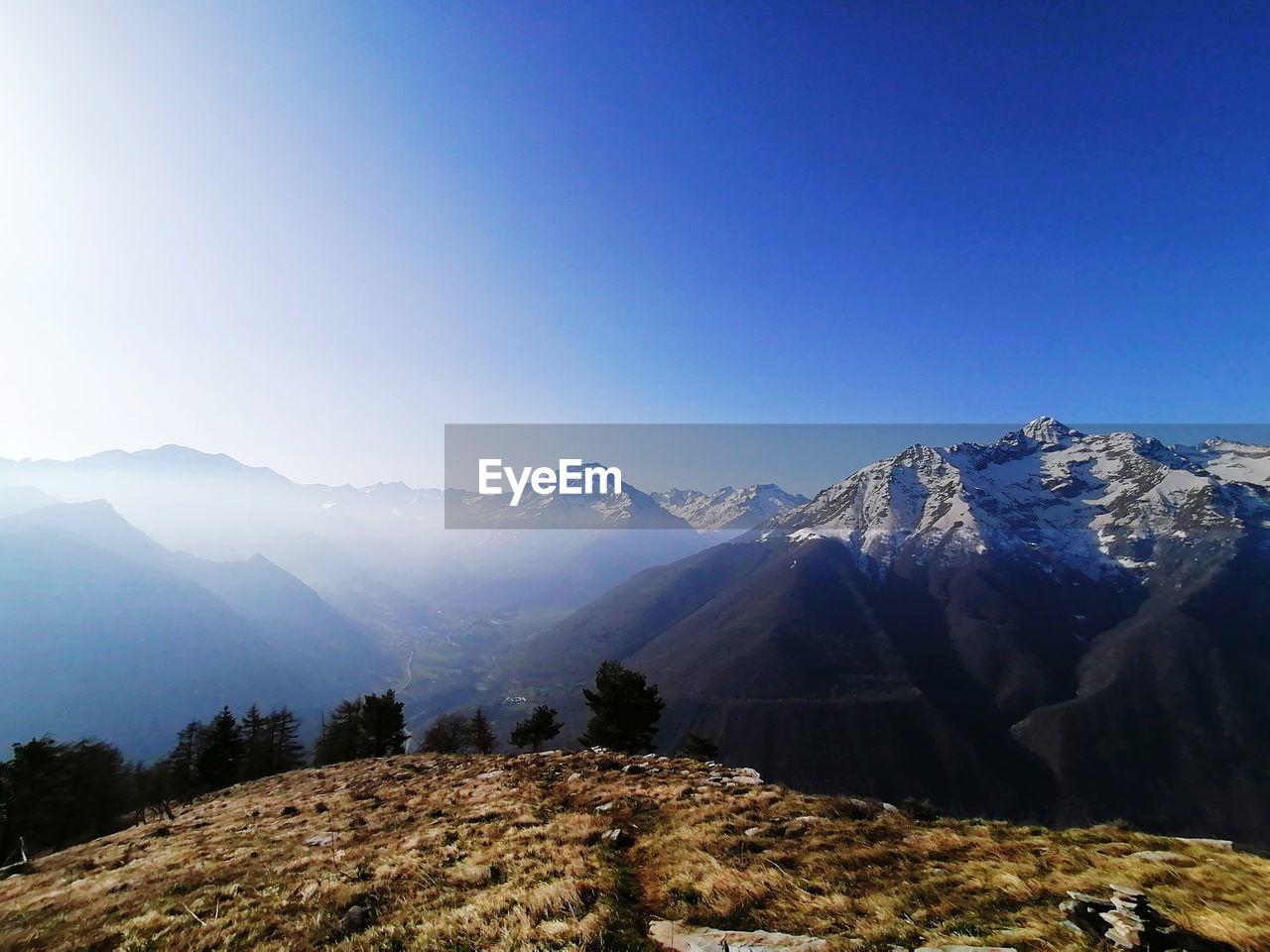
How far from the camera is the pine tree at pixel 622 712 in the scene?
55.4 meters

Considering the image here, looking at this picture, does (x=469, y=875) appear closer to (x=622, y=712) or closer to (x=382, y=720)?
(x=622, y=712)

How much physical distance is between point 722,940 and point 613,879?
4547mm

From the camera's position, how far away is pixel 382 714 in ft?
207

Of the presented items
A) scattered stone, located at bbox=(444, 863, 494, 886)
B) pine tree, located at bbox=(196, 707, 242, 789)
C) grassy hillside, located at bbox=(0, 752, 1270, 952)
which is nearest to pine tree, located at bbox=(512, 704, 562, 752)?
pine tree, located at bbox=(196, 707, 242, 789)

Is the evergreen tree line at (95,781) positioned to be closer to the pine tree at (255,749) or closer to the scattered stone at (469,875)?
the pine tree at (255,749)

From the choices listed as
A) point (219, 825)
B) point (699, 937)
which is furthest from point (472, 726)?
point (699, 937)

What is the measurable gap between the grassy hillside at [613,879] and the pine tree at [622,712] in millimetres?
33529

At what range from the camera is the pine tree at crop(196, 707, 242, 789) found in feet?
206

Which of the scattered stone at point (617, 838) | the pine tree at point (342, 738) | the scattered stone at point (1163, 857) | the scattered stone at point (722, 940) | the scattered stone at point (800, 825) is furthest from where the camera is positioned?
the pine tree at point (342, 738)

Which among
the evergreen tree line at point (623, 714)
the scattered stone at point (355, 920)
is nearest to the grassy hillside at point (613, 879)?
the scattered stone at point (355, 920)

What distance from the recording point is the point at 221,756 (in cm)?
6344

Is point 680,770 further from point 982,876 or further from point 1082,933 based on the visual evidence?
point 1082,933

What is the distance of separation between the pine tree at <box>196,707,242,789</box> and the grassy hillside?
50.3m

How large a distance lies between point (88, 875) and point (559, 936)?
2289cm
